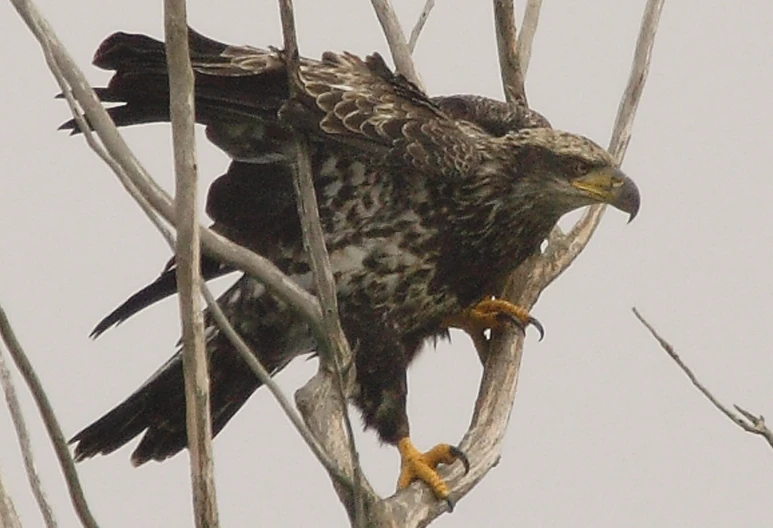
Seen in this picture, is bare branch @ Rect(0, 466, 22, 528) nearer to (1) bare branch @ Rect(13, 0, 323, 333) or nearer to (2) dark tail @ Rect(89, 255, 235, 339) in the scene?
(1) bare branch @ Rect(13, 0, 323, 333)

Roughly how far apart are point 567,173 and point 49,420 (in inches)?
104

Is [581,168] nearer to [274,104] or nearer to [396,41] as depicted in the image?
[396,41]

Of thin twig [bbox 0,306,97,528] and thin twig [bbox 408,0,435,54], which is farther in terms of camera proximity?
thin twig [bbox 408,0,435,54]

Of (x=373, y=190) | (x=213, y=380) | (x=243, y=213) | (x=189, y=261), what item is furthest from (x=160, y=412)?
(x=189, y=261)

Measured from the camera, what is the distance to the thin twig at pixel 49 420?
8.96 ft

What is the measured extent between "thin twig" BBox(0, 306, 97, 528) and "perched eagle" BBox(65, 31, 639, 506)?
2048 millimetres

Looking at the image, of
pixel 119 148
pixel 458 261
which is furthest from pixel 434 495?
pixel 119 148

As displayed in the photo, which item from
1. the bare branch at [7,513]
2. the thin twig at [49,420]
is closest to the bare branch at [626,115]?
the bare branch at [7,513]

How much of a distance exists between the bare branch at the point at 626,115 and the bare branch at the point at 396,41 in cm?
75

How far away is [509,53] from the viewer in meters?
5.27

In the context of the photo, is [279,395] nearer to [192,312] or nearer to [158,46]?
[192,312]

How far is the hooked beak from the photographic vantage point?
4910 millimetres

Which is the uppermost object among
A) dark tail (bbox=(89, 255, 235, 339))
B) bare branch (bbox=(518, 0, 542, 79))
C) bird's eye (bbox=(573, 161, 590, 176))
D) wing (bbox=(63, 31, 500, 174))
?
bare branch (bbox=(518, 0, 542, 79))


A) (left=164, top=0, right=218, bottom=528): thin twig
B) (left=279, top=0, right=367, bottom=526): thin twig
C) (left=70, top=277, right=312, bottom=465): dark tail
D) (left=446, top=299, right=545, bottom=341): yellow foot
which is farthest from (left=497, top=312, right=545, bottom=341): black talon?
(left=164, top=0, right=218, bottom=528): thin twig
